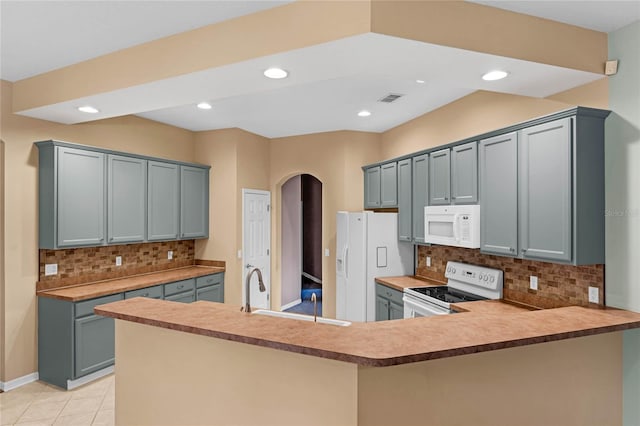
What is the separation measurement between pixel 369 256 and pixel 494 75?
2.65 m

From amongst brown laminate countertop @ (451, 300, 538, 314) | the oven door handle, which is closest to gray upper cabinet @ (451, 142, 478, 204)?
brown laminate countertop @ (451, 300, 538, 314)

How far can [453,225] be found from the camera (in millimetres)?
3586

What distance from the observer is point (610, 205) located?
2.57 meters

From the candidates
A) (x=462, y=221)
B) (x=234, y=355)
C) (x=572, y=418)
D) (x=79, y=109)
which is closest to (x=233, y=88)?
(x=79, y=109)

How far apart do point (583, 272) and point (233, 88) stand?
289 centimetres

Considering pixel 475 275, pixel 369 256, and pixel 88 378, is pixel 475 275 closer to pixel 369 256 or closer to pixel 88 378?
pixel 369 256

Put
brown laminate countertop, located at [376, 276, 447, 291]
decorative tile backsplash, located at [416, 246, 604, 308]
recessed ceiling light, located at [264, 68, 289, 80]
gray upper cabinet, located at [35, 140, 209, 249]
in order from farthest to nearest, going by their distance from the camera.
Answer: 1. brown laminate countertop, located at [376, 276, 447, 291]
2. gray upper cabinet, located at [35, 140, 209, 249]
3. decorative tile backsplash, located at [416, 246, 604, 308]
4. recessed ceiling light, located at [264, 68, 289, 80]

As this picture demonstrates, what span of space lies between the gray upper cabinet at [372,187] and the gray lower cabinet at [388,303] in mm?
1175

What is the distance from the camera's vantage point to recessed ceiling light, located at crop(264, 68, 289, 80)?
98.4 inches

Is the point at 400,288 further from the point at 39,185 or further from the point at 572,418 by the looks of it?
the point at 39,185

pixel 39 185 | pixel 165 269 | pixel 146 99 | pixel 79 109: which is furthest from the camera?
pixel 165 269

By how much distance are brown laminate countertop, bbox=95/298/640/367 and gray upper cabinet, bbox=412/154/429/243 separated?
1.88m

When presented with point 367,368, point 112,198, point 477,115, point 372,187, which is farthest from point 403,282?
point 112,198

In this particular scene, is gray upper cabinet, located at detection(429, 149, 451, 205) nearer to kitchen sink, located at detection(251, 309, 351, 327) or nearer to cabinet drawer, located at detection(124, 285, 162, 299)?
kitchen sink, located at detection(251, 309, 351, 327)
